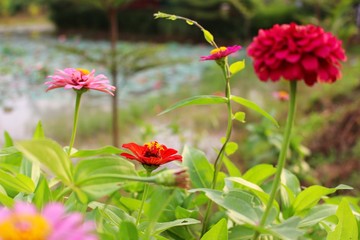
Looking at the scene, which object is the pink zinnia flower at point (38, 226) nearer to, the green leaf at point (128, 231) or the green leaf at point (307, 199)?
the green leaf at point (128, 231)

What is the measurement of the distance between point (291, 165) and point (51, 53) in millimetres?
5237

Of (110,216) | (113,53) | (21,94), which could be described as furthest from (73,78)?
(21,94)

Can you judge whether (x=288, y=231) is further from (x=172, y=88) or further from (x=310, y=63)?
(x=172, y=88)

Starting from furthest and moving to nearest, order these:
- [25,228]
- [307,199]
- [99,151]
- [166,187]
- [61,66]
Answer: [61,66], [307,199], [99,151], [166,187], [25,228]

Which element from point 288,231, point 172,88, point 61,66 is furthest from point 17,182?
point 61,66

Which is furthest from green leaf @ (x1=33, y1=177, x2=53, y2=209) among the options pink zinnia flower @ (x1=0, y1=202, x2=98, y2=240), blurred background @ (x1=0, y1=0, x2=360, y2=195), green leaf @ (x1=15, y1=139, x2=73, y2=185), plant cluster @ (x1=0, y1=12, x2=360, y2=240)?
blurred background @ (x1=0, y1=0, x2=360, y2=195)

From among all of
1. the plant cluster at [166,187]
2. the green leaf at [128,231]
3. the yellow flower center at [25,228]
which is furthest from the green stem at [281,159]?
the yellow flower center at [25,228]

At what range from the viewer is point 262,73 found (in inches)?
18.3

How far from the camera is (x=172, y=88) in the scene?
5043 mm

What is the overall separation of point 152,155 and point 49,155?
148 mm

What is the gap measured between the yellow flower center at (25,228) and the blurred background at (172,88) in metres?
0.53

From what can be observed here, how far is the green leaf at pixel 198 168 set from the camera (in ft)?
2.08

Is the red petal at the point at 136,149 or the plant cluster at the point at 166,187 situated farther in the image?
the red petal at the point at 136,149

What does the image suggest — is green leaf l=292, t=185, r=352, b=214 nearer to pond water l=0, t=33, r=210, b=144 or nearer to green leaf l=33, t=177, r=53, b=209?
green leaf l=33, t=177, r=53, b=209
